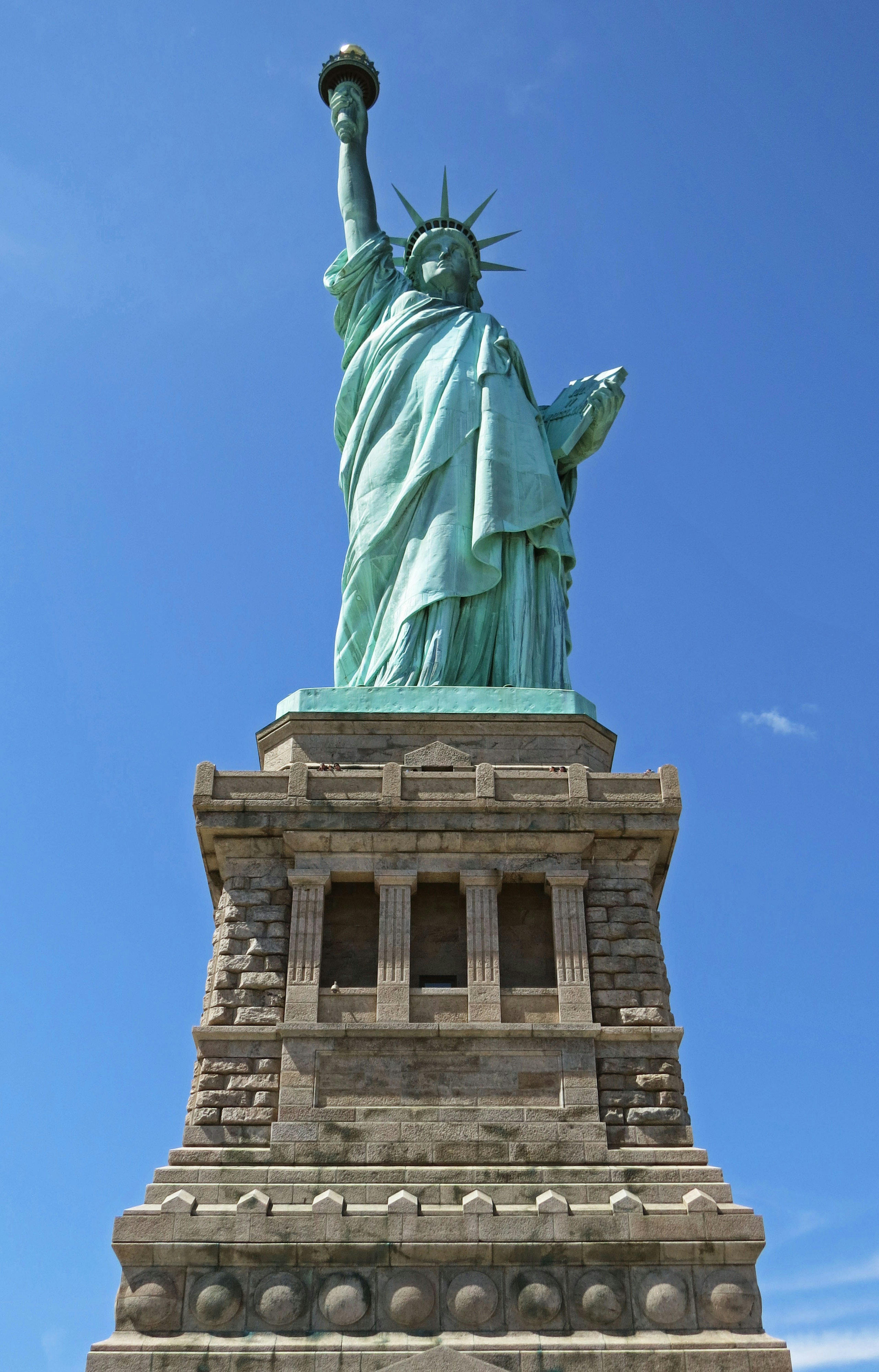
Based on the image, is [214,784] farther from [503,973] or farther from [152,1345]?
[152,1345]

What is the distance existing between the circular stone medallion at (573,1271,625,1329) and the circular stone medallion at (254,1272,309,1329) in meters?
2.67

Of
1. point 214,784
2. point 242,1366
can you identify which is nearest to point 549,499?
point 214,784

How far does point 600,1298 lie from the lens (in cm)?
1505

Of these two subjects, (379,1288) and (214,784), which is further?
(214,784)

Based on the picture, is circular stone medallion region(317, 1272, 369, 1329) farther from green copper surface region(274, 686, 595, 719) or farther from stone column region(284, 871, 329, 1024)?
green copper surface region(274, 686, 595, 719)

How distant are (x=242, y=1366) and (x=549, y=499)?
13.0 metres

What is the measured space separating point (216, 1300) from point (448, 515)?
11500mm

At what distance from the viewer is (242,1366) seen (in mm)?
14648

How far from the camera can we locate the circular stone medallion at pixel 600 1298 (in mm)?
15008

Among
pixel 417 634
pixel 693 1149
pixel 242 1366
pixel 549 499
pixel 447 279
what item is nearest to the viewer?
pixel 242 1366

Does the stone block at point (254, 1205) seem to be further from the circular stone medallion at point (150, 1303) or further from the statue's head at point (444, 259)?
the statue's head at point (444, 259)

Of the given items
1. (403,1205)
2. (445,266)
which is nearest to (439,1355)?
(403,1205)

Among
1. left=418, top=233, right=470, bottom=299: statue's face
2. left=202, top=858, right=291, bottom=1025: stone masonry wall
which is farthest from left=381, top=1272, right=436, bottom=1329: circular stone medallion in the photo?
left=418, top=233, right=470, bottom=299: statue's face

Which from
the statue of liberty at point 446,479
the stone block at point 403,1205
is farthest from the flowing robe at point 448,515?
the stone block at point 403,1205
